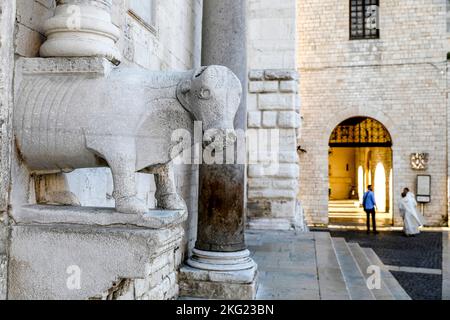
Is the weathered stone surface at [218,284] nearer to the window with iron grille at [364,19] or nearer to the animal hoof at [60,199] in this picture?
the animal hoof at [60,199]

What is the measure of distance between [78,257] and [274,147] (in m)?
6.02

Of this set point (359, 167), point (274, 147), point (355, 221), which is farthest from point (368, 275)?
point (359, 167)

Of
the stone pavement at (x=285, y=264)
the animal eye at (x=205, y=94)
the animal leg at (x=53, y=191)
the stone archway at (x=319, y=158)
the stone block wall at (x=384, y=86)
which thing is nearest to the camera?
the animal eye at (x=205, y=94)

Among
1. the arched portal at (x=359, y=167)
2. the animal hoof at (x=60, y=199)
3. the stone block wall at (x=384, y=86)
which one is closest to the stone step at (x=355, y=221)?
the arched portal at (x=359, y=167)

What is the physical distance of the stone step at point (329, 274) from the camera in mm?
3686

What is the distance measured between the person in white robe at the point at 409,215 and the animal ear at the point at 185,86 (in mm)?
11049

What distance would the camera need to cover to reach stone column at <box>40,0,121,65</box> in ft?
5.81

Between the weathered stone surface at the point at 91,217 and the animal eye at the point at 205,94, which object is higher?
the animal eye at the point at 205,94

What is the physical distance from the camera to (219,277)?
366 centimetres

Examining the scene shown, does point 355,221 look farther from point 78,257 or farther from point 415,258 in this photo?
point 78,257

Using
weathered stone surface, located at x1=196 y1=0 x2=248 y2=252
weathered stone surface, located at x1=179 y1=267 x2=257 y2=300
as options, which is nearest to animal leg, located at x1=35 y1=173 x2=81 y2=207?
weathered stone surface, located at x1=179 y1=267 x2=257 y2=300

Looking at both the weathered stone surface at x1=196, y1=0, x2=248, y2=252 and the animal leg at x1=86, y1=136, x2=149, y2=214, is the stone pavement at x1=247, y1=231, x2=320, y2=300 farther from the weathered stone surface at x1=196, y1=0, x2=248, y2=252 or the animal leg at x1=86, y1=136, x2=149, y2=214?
the animal leg at x1=86, y1=136, x2=149, y2=214

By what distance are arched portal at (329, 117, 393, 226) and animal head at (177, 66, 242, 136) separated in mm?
12827

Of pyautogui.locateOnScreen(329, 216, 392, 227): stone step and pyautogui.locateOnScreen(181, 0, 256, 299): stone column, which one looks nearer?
pyautogui.locateOnScreen(181, 0, 256, 299): stone column
